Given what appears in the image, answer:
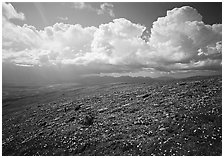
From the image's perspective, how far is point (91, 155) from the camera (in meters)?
17.1

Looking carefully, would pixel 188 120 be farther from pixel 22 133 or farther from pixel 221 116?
pixel 22 133

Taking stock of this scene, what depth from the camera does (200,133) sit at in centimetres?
1648

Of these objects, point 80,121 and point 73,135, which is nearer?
point 73,135

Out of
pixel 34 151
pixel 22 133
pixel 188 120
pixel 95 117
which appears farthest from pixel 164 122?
pixel 22 133

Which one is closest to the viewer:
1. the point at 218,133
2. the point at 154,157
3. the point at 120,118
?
the point at 154,157

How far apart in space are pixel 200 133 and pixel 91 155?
1096 centimetres

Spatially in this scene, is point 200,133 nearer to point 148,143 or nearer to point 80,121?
point 148,143

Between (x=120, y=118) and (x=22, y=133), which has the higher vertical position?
(x=120, y=118)

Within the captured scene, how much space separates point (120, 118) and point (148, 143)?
8.01 metres

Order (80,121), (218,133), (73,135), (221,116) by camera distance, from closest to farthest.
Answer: (218,133) → (221,116) → (73,135) → (80,121)

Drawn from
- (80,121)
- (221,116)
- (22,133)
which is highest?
(221,116)

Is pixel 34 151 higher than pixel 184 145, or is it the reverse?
pixel 184 145

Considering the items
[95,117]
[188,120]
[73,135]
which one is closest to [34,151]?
[73,135]

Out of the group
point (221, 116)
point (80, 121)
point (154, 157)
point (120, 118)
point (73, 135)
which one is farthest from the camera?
point (80, 121)
